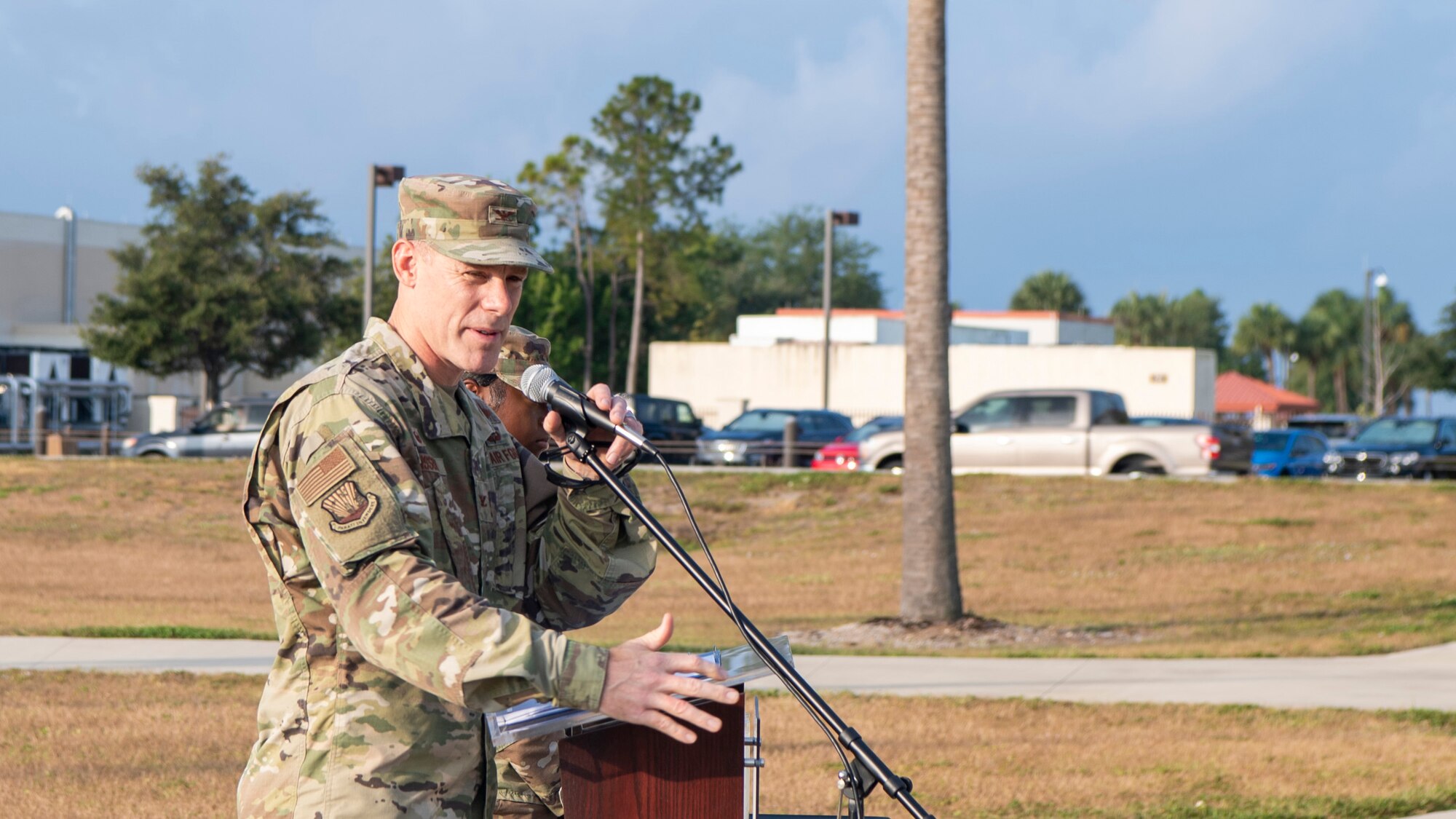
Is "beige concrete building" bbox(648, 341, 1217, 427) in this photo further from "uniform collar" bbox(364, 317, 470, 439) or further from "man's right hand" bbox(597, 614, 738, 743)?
"man's right hand" bbox(597, 614, 738, 743)

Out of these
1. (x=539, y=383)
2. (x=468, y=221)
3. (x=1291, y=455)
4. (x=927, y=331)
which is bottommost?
(x=1291, y=455)

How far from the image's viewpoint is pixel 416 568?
2.43 meters

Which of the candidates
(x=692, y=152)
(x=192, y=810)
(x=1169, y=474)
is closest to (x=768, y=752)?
(x=192, y=810)

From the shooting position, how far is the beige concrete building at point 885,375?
4894cm

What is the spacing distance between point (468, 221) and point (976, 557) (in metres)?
15.4

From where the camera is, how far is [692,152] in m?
47.7

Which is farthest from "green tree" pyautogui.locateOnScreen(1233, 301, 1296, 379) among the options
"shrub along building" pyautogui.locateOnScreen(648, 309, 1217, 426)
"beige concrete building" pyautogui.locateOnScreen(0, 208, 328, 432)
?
"beige concrete building" pyautogui.locateOnScreen(0, 208, 328, 432)

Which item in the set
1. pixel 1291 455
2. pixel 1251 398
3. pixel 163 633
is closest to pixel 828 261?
pixel 1291 455

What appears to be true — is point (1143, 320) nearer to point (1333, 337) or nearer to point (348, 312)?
point (1333, 337)

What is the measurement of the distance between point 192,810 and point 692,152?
42.7 meters

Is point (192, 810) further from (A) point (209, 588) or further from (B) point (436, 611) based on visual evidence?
(A) point (209, 588)

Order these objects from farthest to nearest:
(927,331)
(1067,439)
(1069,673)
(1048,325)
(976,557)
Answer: (1048,325) → (1067,439) → (976,557) → (927,331) → (1069,673)

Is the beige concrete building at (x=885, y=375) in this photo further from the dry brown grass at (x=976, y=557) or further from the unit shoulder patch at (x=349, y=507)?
the unit shoulder patch at (x=349, y=507)

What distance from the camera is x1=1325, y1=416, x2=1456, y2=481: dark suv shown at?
27984mm
